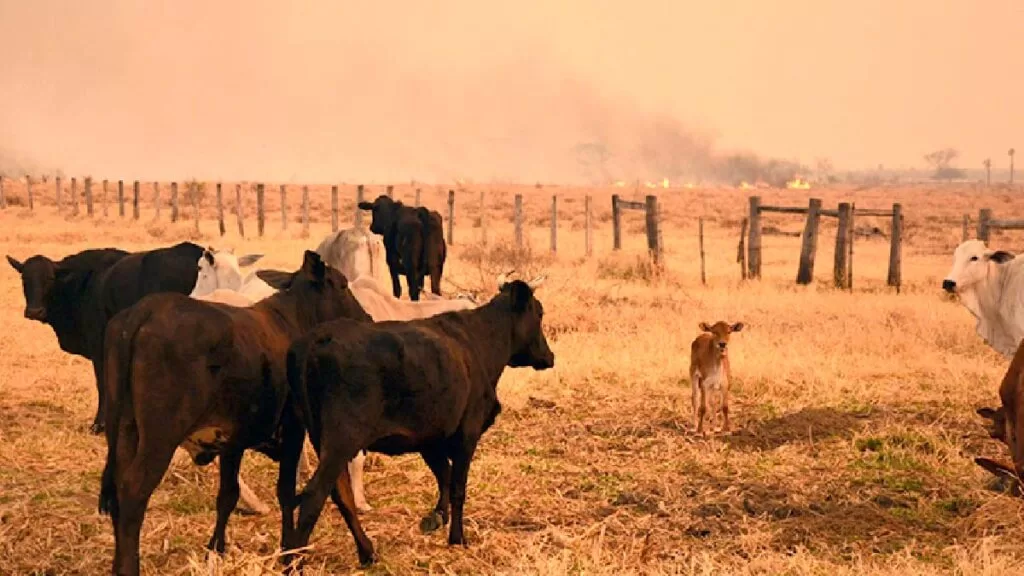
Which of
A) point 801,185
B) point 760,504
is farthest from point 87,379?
point 801,185

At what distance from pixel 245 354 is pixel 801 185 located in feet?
426

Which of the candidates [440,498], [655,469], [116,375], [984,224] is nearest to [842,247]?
[984,224]

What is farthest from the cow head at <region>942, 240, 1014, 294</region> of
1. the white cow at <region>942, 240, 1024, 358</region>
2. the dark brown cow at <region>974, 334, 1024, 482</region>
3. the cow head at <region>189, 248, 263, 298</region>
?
the cow head at <region>189, 248, 263, 298</region>

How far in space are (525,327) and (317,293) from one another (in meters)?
1.44

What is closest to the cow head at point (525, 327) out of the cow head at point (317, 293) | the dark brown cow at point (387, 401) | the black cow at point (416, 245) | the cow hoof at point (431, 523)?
the dark brown cow at point (387, 401)

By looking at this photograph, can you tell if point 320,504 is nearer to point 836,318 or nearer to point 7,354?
point 7,354

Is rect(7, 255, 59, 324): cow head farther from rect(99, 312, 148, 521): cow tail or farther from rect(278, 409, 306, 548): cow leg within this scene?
rect(278, 409, 306, 548): cow leg

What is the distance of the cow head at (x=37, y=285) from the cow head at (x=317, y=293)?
3606 millimetres

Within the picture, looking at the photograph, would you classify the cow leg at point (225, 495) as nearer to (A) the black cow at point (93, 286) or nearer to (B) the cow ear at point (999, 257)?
(A) the black cow at point (93, 286)

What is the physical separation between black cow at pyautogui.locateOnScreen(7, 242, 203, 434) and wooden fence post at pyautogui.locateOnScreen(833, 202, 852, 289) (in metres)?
14.0

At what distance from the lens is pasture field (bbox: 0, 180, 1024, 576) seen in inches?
267

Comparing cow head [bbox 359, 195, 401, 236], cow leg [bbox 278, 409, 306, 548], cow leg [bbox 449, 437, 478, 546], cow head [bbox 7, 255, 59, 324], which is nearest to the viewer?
cow leg [bbox 278, 409, 306, 548]

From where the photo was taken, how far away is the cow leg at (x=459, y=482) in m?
6.96

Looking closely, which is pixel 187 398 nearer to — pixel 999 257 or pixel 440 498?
pixel 440 498
